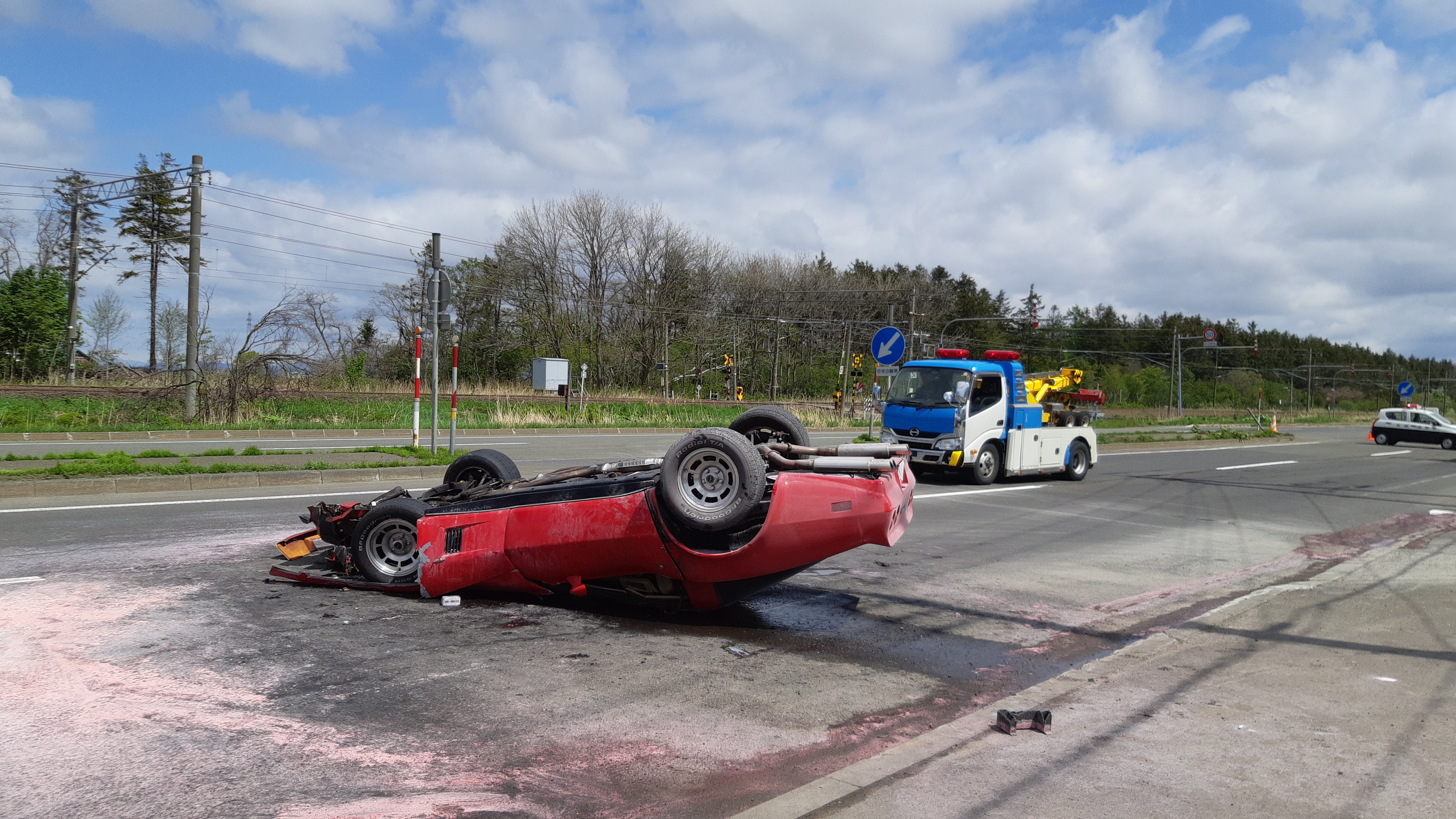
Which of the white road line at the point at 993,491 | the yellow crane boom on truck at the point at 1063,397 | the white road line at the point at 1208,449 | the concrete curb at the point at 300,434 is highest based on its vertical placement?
the yellow crane boom on truck at the point at 1063,397

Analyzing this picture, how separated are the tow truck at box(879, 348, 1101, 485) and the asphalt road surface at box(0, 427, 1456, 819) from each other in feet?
17.9

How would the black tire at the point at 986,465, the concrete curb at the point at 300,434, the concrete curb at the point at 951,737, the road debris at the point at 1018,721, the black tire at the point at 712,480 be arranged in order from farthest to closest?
1. the concrete curb at the point at 300,434
2. the black tire at the point at 986,465
3. the black tire at the point at 712,480
4. the road debris at the point at 1018,721
5. the concrete curb at the point at 951,737

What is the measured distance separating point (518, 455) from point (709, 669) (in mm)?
14666

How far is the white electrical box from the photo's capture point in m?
40.7

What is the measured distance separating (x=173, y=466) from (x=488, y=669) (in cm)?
1078

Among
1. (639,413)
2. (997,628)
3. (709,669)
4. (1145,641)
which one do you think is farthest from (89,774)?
(639,413)

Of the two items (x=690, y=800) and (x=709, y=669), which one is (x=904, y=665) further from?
(x=690, y=800)

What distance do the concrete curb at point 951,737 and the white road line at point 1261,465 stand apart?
1659cm

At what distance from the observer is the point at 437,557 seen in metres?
6.19

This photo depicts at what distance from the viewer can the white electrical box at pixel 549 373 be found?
1601 inches

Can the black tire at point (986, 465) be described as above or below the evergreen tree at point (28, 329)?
below

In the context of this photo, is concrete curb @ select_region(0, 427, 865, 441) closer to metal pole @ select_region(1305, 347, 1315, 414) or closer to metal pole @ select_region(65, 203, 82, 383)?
metal pole @ select_region(65, 203, 82, 383)

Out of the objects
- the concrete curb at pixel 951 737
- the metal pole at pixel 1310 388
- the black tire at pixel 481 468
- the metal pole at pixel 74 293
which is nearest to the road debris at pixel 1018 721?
the concrete curb at pixel 951 737

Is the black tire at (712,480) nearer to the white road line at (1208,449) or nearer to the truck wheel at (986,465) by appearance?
the truck wheel at (986,465)
